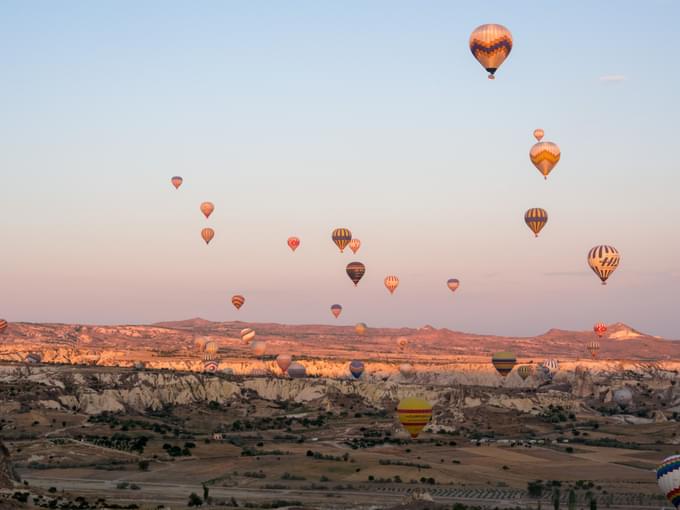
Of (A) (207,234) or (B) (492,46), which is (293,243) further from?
(B) (492,46)

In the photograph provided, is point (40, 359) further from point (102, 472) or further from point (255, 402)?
point (102, 472)

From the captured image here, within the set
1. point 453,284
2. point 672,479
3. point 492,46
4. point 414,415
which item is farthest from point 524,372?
point 672,479

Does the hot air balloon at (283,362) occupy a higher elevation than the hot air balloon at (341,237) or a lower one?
lower

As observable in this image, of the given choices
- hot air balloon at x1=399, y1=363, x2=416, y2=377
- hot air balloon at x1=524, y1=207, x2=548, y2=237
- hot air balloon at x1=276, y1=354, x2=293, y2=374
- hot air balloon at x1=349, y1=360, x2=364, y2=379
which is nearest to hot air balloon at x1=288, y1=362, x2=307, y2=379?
hot air balloon at x1=276, y1=354, x2=293, y2=374

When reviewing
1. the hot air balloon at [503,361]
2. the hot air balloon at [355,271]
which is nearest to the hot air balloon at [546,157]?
the hot air balloon at [503,361]

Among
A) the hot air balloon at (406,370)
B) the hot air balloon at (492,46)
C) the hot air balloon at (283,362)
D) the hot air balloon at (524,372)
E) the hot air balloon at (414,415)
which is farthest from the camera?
the hot air balloon at (406,370)

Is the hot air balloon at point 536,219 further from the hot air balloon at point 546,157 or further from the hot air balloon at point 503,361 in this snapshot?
the hot air balloon at point 503,361
